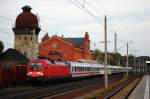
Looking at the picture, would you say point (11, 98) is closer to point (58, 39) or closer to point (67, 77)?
point (67, 77)

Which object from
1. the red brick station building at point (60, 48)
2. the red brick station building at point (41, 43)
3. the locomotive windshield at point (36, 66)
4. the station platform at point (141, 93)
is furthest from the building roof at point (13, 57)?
the red brick station building at point (60, 48)

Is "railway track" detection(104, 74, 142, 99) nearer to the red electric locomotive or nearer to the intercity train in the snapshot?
the intercity train

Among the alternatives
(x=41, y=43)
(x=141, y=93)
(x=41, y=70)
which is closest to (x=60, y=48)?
(x=41, y=43)

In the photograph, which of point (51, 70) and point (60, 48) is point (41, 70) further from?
point (60, 48)

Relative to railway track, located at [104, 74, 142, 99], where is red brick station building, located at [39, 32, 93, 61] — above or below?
above

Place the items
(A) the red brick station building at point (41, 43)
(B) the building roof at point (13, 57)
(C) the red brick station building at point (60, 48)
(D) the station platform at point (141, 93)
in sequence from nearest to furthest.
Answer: (D) the station platform at point (141, 93), (B) the building roof at point (13, 57), (A) the red brick station building at point (41, 43), (C) the red brick station building at point (60, 48)

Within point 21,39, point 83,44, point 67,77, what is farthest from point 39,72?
point 83,44

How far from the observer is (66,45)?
111m

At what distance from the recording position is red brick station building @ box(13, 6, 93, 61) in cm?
8238

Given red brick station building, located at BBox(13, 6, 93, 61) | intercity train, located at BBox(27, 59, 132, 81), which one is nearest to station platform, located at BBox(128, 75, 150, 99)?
intercity train, located at BBox(27, 59, 132, 81)

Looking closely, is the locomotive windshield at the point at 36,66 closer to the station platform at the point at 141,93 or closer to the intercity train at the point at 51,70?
the intercity train at the point at 51,70

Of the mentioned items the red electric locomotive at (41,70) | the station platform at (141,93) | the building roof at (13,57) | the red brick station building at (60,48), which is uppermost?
the red brick station building at (60,48)

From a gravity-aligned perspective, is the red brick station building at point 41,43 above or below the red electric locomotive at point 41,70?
above

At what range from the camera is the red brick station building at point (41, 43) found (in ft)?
270
